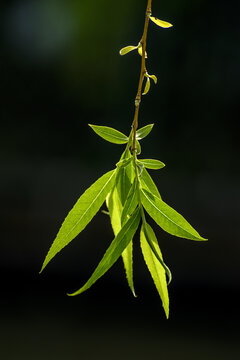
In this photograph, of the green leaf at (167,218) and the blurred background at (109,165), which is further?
the blurred background at (109,165)

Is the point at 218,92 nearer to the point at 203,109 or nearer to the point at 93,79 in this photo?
the point at 203,109

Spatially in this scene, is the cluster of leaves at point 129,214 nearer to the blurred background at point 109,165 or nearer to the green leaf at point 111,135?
the green leaf at point 111,135

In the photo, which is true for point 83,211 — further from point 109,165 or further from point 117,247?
point 109,165

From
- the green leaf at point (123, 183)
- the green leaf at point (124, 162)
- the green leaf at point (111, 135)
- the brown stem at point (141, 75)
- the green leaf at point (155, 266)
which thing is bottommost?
the green leaf at point (155, 266)

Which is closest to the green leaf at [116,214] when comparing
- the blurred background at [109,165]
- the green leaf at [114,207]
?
the green leaf at [114,207]

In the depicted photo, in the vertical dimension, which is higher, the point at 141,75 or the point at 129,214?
the point at 141,75

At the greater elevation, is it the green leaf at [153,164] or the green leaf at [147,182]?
the green leaf at [153,164]

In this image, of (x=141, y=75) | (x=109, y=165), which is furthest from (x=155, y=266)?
(x=109, y=165)
